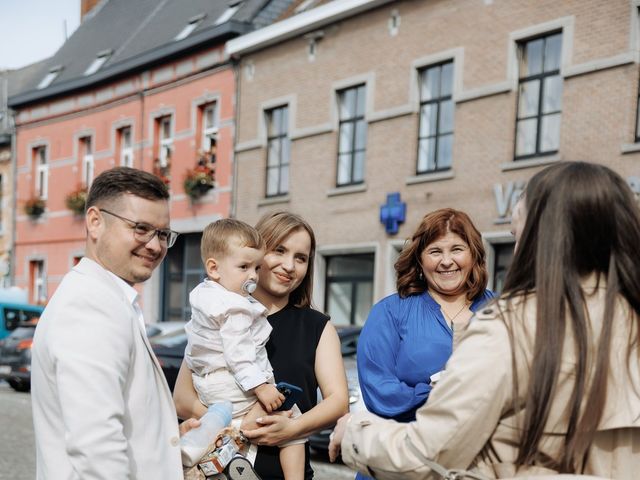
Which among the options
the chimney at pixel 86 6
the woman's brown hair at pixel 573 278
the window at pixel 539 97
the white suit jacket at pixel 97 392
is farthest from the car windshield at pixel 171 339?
the chimney at pixel 86 6

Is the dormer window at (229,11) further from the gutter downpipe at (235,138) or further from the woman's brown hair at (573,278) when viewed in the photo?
the woman's brown hair at (573,278)

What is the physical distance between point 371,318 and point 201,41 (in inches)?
806

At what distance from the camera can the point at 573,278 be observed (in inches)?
88.7

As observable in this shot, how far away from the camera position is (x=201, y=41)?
23.5m

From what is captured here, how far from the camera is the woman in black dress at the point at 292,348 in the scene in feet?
11.5

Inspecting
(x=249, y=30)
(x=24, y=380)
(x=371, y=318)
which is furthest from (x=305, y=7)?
(x=371, y=318)

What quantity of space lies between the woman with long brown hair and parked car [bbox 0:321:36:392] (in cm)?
1611

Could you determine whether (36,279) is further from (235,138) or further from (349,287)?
(349,287)

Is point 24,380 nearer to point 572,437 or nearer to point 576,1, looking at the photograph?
point 576,1

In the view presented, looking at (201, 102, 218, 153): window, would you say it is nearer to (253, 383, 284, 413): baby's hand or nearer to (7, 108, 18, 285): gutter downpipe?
(7, 108, 18, 285): gutter downpipe

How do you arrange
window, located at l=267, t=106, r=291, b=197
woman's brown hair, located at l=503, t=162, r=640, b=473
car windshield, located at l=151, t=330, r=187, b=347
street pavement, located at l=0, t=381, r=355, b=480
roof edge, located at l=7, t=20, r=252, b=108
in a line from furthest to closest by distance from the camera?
roof edge, located at l=7, t=20, r=252, b=108
window, located at l=267, t=106, r=291, b=197
car windshield, located at l=151, t=330, r=187, b=347
street pavement, located at l=0, t=381, r=355, b=480
woman's brown hair, located at l=503, t=162, r=640, b=473

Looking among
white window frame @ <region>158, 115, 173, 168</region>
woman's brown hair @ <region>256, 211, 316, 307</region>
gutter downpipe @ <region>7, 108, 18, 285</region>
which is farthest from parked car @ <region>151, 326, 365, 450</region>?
gutter downpipe @ <region>7, 108, 18, 285</region>

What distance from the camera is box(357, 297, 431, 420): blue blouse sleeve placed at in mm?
3660

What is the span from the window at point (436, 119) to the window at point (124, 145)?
10926 millimetres
